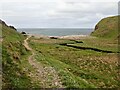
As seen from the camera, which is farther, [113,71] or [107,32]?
[107,32]

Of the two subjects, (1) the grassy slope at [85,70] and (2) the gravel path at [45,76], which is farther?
(1) the grassy slope at [85,70]

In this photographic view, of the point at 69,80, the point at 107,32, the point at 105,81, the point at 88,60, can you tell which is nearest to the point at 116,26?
the point at 107,32

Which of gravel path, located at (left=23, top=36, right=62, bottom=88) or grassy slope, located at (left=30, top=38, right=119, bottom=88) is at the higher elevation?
gravel path, located at (left=23, top=36, right=62, bottom=88)

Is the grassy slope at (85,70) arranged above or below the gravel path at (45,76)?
below

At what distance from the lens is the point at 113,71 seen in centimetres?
4669

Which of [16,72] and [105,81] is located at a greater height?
[16,72]

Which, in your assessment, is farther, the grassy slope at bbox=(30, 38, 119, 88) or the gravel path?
the grassy slope at bbox=(30, 38, 119, 88)

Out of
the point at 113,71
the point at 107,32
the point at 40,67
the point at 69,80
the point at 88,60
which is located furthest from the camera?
the point at 107,32

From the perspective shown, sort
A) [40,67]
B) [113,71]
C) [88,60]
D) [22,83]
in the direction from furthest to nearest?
1. [88,60]
2. [113,71]
3. [40,67]
4. [22,83]

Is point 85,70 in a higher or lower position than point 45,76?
lower

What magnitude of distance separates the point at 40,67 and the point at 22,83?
34.5 feet

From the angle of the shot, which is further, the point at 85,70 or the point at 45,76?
the point at 85,70

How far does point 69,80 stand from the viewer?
32844 millimetres

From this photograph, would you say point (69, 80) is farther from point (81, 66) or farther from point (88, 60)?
point (88, 60)
